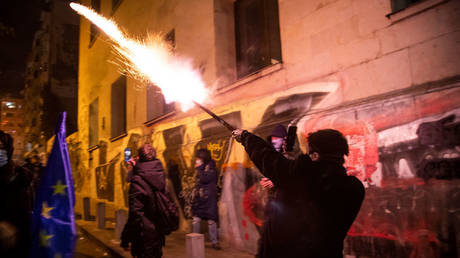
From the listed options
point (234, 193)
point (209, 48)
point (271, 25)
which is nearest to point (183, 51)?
point (209, 48)

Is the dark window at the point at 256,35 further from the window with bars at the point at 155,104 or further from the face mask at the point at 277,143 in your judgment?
the window with bars at the point at 155,104

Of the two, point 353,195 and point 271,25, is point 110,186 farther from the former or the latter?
point 353,195

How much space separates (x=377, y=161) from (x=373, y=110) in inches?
25.3

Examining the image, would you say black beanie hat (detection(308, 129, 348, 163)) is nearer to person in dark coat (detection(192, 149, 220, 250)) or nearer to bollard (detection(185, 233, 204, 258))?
bollard (detection(185, 233, 204, 258))

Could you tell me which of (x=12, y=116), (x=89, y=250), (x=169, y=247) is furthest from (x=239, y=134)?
(x=12, y=116)

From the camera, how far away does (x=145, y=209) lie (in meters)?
3.85

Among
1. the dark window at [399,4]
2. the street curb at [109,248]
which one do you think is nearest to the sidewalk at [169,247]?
the street curb at [109,248]

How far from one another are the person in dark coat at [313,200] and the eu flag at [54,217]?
1.65 m

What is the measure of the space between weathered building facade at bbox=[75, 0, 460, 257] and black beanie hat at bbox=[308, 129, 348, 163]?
2.03m

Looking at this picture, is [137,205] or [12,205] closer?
[12,205]

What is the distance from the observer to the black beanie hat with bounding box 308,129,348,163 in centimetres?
175

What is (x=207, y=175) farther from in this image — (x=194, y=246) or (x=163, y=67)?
(x=163, y=67)

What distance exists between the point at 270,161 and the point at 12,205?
226 cm

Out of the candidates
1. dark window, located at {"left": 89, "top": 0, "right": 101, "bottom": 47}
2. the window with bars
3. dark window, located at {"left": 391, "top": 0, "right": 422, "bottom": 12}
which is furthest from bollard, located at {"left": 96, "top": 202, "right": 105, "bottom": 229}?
dark window, located at {"left": 89, "top": 0, "right": 101, "bottom": 47}
